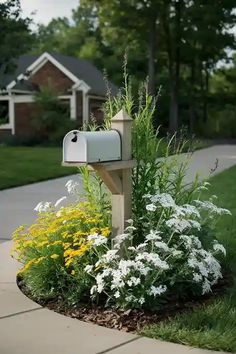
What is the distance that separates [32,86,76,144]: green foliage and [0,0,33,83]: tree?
13.7m

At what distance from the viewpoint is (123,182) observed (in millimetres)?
4949

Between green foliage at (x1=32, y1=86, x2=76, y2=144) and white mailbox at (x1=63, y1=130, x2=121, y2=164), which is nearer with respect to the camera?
white mailbox at (x1=63, y1=130, x2=121, y2=164)

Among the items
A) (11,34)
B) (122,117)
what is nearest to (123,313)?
(122,117)

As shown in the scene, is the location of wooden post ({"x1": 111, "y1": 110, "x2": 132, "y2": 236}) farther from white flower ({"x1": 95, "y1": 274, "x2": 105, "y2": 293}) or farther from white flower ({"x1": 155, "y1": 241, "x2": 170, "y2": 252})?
white flower ({"x1": 95, "y1": 274, "x2": 105, "y2": 293})

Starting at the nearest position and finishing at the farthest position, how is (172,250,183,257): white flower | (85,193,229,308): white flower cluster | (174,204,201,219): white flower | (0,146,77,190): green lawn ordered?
(85,193,229,308): white flower cluster, (172,250,183,257): white flower, (174,204,201,219): white flower, (0,146,77,190): green lawn

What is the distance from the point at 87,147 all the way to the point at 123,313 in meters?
1.32

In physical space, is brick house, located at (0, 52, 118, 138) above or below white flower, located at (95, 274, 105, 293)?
above

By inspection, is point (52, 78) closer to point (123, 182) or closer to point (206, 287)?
point (123, 182)

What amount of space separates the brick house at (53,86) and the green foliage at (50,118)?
744 millimetres

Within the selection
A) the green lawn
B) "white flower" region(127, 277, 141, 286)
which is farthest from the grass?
the green lawn

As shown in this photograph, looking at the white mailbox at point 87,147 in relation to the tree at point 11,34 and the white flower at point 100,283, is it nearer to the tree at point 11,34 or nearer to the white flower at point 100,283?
the white flower at point 100,283

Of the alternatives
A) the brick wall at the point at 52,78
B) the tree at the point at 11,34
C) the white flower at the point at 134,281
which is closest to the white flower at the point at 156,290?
the white flower at the point at 134,281

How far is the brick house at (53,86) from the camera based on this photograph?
116 ft

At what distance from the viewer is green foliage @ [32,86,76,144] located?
33.4 meters
